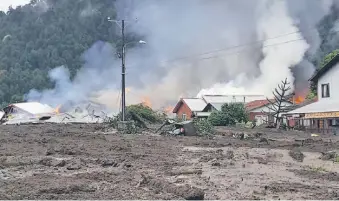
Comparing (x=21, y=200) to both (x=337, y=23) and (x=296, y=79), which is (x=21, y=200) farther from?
(x=337, y=23)

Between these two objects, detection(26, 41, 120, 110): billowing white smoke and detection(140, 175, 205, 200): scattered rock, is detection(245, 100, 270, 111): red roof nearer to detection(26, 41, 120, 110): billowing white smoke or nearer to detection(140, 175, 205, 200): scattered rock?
detection(26, 41, 120, 110): billowing white smoke

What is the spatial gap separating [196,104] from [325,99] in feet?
99.1

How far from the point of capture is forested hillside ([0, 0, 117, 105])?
9531 cm

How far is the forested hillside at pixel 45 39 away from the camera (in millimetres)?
95375

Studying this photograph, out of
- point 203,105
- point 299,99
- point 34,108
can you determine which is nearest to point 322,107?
point 299,99

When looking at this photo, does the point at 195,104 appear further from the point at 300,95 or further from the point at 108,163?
the point at 108,163

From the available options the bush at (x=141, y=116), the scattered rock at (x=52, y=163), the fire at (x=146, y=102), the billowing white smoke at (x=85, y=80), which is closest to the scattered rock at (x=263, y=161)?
the scattered rock at (x=52, y=163)

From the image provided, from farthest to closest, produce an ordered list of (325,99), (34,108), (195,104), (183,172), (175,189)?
(195,104)
(34,108)
(325,99)
(183,172)
(175,189)

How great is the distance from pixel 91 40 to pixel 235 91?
4327 cm

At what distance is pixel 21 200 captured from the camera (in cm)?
781

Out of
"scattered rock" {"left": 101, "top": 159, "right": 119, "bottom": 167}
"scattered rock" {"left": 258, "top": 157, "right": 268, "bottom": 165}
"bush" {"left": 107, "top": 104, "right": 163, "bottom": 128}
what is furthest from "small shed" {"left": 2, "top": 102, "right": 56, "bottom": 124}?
"scattered rock" {"left": 258, "top": 157, "right": 268, "bottom": 165}

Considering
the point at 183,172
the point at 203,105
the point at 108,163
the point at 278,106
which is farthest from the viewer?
the point at 203,105

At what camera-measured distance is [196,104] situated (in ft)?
217

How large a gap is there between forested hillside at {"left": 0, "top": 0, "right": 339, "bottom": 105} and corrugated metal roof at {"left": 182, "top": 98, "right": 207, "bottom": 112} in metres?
34.9
